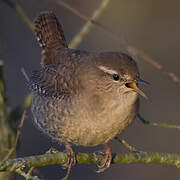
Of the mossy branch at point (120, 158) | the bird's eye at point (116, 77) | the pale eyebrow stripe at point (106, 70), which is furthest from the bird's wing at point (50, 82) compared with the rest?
the mossy branch at point (120, 158)

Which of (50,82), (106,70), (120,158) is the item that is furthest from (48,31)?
(120,158)

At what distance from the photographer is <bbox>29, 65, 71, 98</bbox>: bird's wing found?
145 inches

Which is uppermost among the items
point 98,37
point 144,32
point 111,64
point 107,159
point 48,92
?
point 144,32

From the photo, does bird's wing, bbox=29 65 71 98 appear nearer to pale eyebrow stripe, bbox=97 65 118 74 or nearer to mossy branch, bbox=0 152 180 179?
pale eyebrow stripe, bbox=97 65 118 74

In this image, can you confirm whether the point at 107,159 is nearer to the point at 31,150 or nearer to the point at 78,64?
the point at 78,64

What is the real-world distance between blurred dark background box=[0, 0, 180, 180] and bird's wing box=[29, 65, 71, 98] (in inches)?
86.5

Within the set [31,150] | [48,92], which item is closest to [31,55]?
[31,150]

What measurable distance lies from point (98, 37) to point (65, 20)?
2.76 feet

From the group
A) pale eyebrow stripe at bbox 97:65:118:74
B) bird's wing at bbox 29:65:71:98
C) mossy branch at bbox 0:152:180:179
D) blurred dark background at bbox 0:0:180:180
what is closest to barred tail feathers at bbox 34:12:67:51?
bird's wing at bbox 29:65:71:98

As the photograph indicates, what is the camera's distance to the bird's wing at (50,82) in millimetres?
3674

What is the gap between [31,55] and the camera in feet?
28.2

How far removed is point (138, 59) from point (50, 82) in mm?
3553

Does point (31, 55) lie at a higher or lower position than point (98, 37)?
lower

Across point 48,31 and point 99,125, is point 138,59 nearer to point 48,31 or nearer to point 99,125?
point 48,31
